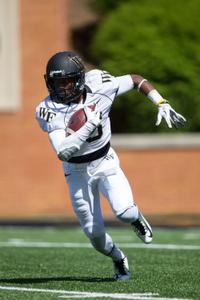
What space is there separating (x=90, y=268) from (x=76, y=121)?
227 centimetres

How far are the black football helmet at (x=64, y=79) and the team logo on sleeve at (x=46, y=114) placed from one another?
136 mm

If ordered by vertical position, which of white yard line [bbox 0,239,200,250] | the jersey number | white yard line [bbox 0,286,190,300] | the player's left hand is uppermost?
the player's left hand

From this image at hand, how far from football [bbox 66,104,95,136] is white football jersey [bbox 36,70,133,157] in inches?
1.2

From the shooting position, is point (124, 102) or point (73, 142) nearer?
point (73, 142)

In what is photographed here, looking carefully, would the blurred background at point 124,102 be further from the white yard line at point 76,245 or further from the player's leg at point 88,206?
the player's leg at point 88,206

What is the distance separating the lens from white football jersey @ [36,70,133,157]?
9297 mm

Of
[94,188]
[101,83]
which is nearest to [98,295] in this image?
[94,188]

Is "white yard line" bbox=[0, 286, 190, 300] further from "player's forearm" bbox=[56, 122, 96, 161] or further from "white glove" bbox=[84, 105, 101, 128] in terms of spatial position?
"white glove" bbox=[84, 105, 101, 128]

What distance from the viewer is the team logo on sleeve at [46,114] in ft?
30.5

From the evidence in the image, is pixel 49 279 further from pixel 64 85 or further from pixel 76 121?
pixel 64 85

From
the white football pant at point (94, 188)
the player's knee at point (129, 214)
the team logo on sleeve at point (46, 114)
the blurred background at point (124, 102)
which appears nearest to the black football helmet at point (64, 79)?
the team logo on sleeve at point (46, 114)

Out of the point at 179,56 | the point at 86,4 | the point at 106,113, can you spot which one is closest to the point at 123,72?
the point at 179,56

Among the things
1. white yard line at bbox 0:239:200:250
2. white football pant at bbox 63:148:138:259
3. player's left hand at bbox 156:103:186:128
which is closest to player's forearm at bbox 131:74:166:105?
player's left hand at bbox 156:103:186:128

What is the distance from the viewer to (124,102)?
81.2 feet
